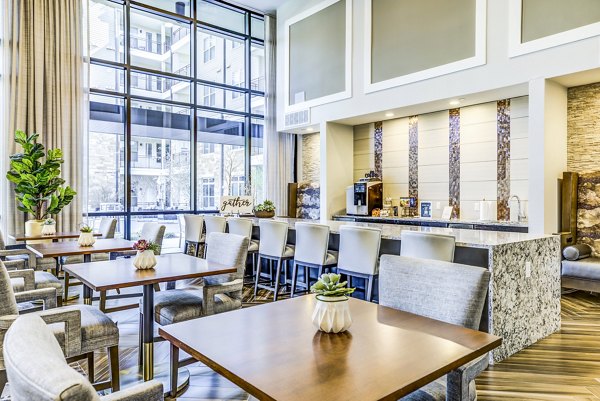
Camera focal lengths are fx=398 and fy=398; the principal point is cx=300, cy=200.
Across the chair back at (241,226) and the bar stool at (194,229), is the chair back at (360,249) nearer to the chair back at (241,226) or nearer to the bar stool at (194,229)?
the chair back at (241,226)

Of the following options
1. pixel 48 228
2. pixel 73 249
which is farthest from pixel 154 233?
pixel 48 228

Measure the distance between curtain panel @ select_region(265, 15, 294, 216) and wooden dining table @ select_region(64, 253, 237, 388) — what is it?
5.61 metres

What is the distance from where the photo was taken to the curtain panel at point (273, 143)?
8.39m

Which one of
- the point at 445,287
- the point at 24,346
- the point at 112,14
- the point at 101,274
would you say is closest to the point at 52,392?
the point at 24,346

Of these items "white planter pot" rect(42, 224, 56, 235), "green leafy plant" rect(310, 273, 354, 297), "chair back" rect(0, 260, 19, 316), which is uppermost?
"green leafy plant" rect(310, 273, 354, 297)

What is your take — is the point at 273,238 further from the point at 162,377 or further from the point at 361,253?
the point at 162,377

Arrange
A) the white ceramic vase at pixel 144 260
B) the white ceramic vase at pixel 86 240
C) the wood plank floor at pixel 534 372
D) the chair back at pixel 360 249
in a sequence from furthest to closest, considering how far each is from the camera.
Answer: the white ceramic vase at pixel 86 240 → the chair back at pixel 360 249 → the white ceramic vase at pixel 144 260 → the wood plank floor at pixel 534 372

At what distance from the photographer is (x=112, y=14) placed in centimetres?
674

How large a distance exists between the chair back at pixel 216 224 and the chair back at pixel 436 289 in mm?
3647

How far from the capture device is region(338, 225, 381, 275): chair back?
3.72m

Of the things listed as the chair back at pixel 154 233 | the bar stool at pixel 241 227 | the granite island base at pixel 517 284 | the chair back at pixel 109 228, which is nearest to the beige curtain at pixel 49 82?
the chair back at pixel 109 228

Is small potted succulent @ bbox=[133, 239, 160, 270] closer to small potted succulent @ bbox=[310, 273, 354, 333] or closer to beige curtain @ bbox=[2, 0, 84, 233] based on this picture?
small potted succulent @ bbox=[310, 273, 354, 333]

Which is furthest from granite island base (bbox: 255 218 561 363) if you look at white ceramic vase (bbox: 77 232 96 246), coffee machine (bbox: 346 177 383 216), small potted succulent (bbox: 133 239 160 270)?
coffee machine (bbox: 346 177 383 216)

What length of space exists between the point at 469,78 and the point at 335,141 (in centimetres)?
272
